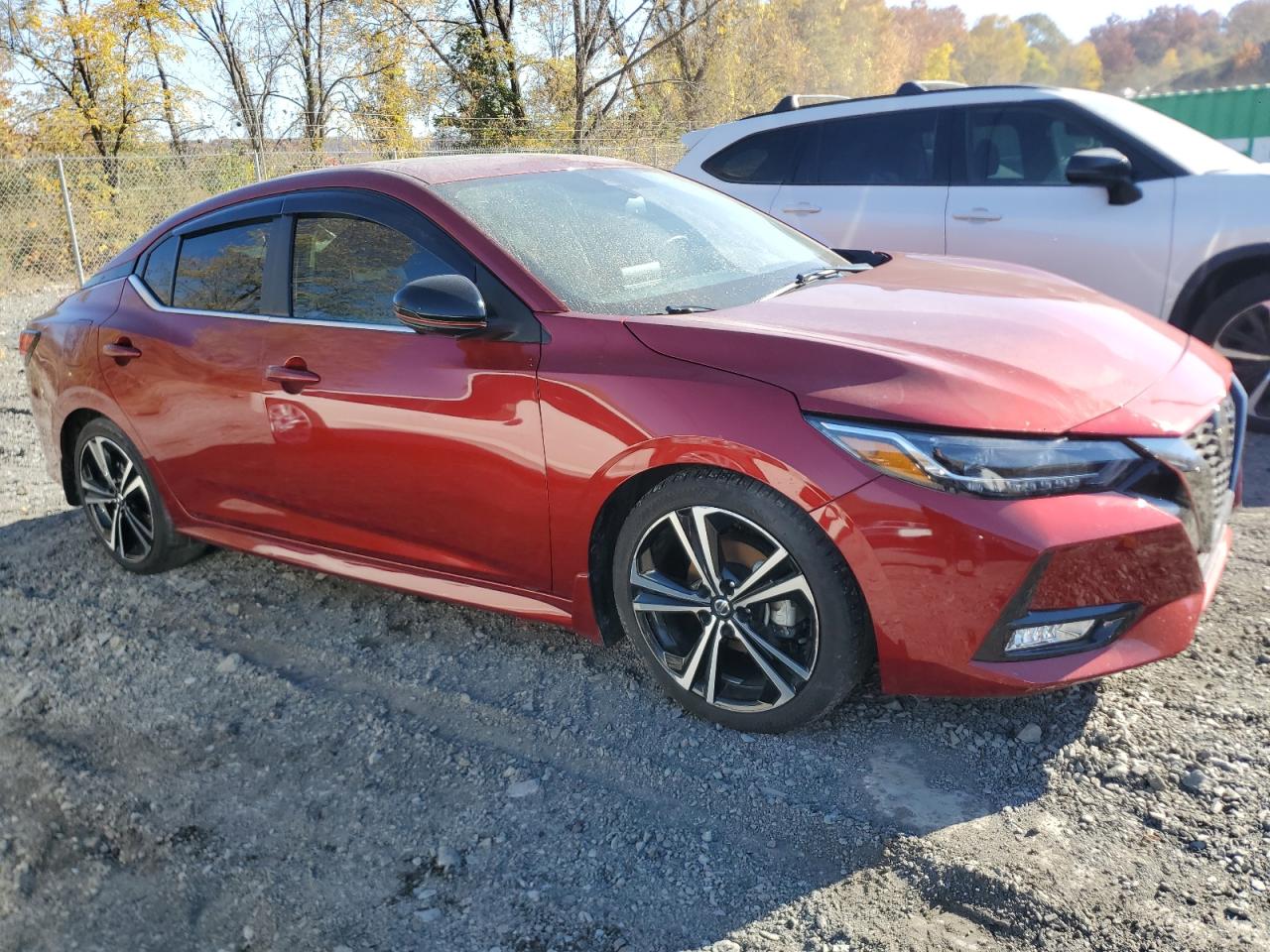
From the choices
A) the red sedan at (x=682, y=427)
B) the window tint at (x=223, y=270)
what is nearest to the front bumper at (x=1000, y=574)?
the red sedan at (x=682, y=427)

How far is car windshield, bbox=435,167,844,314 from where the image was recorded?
331 cm

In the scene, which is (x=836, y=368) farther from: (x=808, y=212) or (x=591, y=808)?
(x=808, y=212)

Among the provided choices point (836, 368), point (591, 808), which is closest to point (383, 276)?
point (836, 368)

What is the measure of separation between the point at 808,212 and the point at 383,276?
3977 mm

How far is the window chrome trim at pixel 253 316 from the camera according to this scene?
3498 millimetres

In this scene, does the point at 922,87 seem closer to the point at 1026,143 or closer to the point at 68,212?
the point at 1026,143

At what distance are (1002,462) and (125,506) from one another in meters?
3.77

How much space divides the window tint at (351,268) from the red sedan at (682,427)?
1cm

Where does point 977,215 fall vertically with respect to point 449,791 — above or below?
above

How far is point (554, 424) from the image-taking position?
307 cm

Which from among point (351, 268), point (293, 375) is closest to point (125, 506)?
point (293, 375)

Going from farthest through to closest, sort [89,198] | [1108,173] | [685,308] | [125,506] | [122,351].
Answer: [89,198], [1108,173], [125,506], [122,351], [685,308]

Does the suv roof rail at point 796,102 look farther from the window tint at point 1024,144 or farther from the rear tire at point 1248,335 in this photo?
the rear tire at point 1248,335

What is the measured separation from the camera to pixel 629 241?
3584mm
